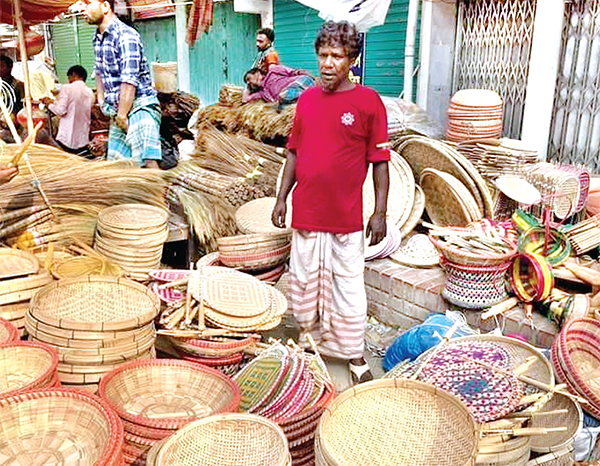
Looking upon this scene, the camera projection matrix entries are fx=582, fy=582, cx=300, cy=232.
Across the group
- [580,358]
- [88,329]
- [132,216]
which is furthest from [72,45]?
[580,358]

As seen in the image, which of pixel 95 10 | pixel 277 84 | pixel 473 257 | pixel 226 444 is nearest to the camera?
pixel 226 444

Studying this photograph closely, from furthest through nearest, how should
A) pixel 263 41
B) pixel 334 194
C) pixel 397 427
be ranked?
1. pixel 263 41
2. pixel 334 194
3. pixel 397 427

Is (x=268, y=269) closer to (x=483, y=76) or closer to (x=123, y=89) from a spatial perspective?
(x=123, y=89)

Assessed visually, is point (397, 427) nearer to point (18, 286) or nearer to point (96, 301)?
point (96, 301)

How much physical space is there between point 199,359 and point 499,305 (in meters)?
1.78

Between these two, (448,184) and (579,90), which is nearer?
(448,184)

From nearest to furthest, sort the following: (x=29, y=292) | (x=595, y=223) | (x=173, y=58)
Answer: (x=29, y=292), (x=595, y=223), (x=173, y=58)

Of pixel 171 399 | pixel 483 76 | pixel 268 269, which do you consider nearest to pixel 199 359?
pixel 171 399

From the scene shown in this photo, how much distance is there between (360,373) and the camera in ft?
11.1

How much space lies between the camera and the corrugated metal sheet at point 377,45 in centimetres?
733

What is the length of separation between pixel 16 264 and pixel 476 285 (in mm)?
2581

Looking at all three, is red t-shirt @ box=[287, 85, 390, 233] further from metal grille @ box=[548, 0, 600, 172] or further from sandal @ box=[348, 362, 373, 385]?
metal grille @ box=[548, 0, 600, 172]

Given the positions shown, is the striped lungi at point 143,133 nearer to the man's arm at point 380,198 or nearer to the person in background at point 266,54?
the man's arm at point 380,198

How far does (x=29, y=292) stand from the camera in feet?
9.52
